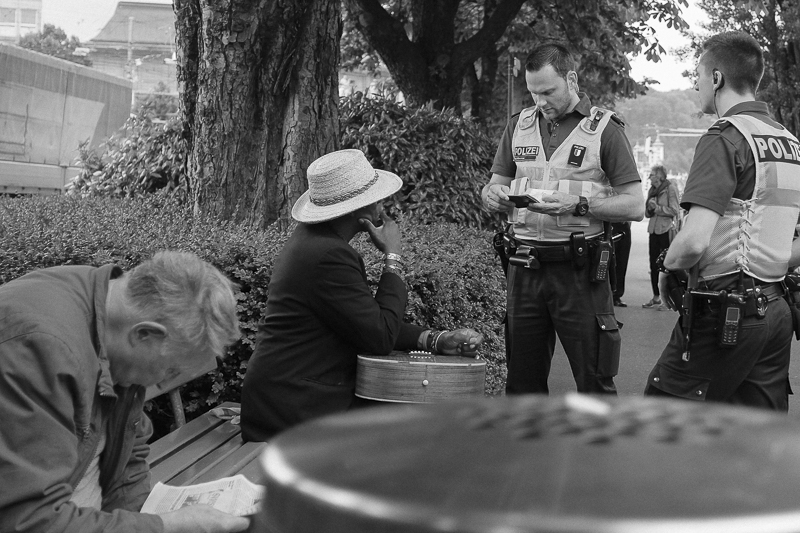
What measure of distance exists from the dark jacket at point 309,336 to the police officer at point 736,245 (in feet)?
4.04

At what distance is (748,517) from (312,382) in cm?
320

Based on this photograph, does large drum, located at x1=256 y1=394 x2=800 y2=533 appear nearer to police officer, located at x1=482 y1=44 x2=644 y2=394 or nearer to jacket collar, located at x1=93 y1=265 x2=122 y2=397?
jacket collar, located at x1=93 y1=265 x2=122 y2=397

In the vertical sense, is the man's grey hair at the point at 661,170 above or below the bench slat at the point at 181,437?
above

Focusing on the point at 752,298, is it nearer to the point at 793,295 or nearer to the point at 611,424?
the point at 793,295

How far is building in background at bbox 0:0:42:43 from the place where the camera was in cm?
8175

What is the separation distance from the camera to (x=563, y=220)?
191 inches

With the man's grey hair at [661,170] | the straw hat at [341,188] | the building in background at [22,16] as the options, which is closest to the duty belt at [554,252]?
the straw hat at [341,188]

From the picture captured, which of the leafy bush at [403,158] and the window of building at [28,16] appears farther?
the window of building at [28,16]

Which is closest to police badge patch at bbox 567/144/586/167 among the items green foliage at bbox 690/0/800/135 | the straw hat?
the straw hat

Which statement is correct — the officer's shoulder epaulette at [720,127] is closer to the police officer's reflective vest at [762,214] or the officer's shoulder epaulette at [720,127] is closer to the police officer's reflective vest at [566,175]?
the police officer's reflective vest at [762,214]

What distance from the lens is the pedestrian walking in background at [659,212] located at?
1306cm

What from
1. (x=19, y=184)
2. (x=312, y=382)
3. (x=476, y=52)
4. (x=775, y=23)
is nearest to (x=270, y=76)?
(x=312, y=382)

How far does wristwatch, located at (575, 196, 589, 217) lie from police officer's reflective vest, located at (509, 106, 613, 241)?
7cm

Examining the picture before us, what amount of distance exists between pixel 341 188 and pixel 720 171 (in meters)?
1.52
